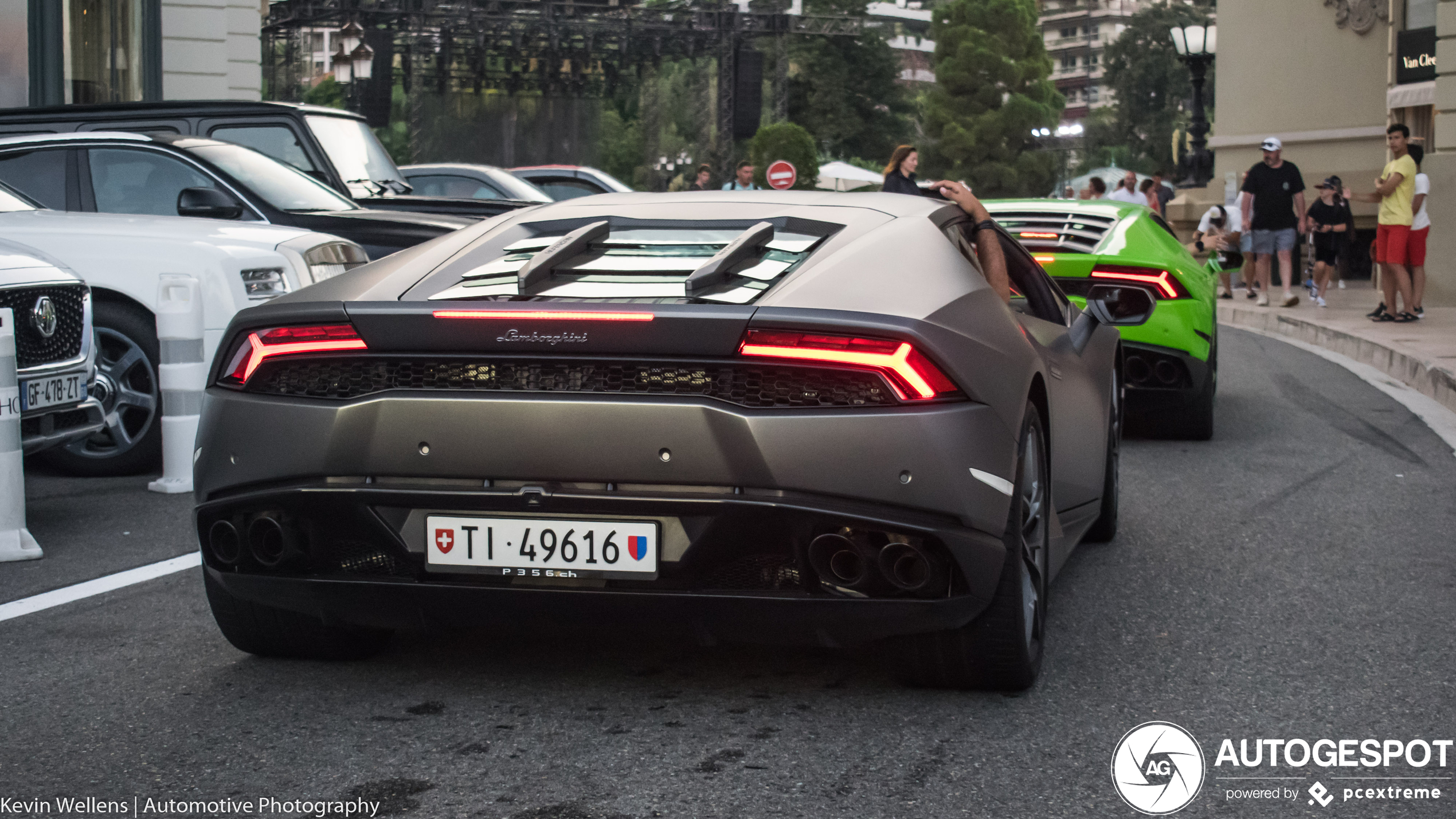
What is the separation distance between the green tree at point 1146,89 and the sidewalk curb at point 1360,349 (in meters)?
87.4

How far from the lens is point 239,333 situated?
3.91m

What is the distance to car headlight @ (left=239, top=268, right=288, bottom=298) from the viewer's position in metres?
7.75

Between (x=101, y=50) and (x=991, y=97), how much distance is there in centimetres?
7175

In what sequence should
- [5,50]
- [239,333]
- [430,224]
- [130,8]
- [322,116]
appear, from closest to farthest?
[239,333] < [430,224] < [322,116] < [5,50] < [130,8]

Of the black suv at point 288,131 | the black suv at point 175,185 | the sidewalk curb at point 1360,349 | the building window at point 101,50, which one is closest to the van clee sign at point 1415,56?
the sidewalk curb at point 1360,349

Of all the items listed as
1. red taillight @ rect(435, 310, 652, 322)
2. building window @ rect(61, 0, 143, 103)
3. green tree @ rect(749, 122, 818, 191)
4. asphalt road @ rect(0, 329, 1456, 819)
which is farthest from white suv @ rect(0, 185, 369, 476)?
green tree @ rect(749, 122, 818, 191)

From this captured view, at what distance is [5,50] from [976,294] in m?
15.7

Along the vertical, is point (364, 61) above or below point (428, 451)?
above

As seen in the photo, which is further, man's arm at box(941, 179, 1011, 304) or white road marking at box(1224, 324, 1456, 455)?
white road marking at box(1224, 324, 1456, 455)

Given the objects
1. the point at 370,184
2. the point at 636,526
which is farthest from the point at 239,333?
the point at 370,184

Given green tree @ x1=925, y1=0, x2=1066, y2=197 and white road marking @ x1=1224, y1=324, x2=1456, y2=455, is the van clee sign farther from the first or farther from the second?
green tree @ x1=925, y1=0, x2=1066, y2=197

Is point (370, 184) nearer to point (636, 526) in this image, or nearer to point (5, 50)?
point (5, 50)

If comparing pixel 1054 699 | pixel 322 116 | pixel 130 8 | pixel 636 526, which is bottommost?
pixel 1054 699

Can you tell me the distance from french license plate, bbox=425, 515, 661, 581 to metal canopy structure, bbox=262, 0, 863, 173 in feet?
148
